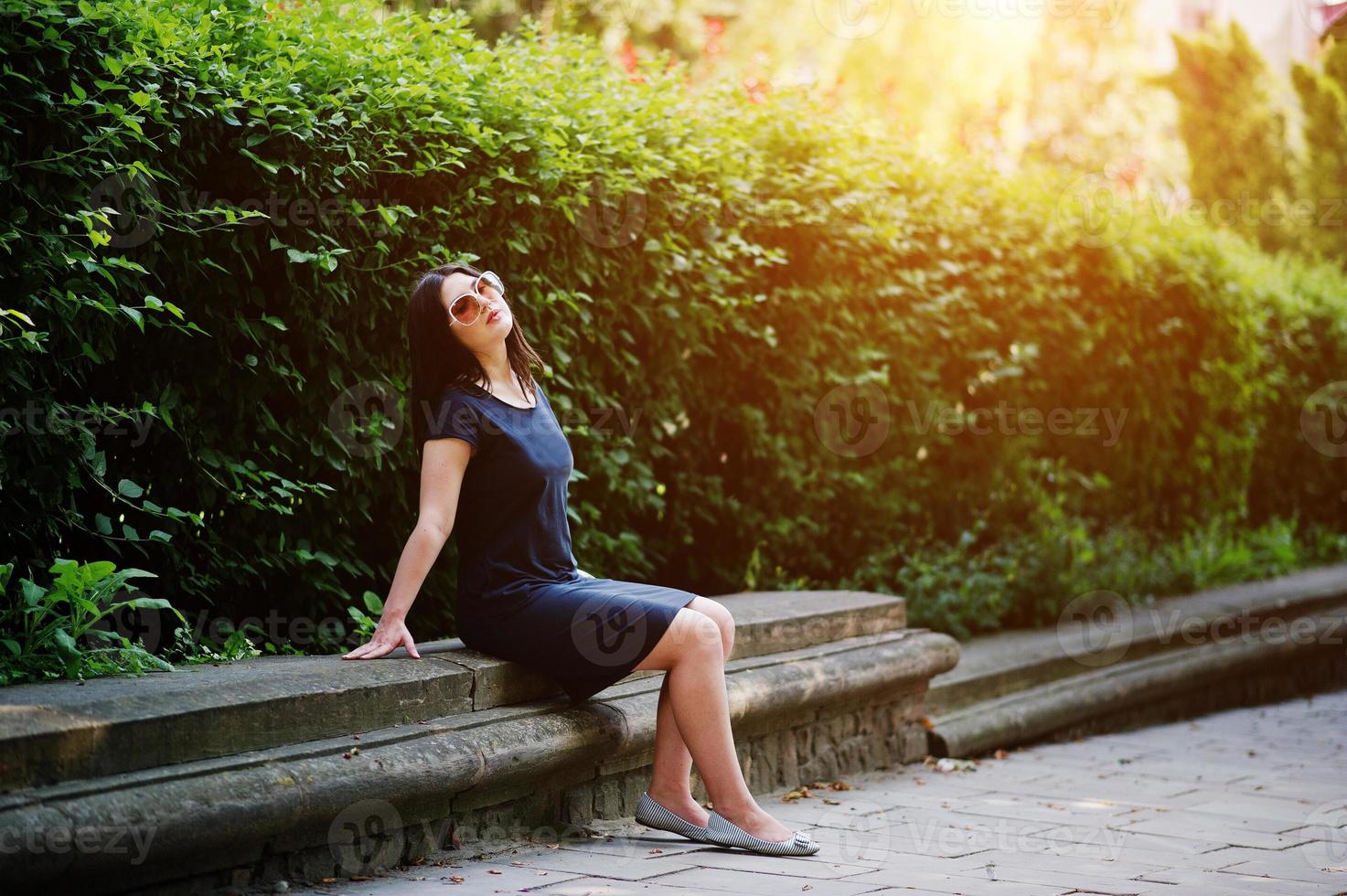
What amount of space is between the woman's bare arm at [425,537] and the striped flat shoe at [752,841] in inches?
39.1

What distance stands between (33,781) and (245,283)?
1649mm

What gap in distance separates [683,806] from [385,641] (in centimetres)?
102

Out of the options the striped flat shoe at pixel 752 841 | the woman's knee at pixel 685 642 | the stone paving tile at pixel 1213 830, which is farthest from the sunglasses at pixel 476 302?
the stone paving tile at pixel 1213 830

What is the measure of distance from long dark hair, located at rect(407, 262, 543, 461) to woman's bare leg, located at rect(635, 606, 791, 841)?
0.91 metres

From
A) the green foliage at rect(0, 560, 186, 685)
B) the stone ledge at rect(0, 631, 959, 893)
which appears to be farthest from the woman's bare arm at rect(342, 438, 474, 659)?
the green foliage at rect(0, 560, 186, 685)

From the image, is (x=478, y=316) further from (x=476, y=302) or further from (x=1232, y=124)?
(x=1232, y=124)

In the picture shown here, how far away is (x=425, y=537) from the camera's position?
12.2 feet

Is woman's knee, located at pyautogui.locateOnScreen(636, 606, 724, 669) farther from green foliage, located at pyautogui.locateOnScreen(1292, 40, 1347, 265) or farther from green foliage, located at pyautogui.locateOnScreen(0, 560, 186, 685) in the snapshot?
green foliage, located at pyautogui.locateOnScreen(1292, 40, 1347, 265)

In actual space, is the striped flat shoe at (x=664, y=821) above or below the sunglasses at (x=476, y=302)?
below

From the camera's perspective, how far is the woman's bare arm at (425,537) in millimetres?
3701

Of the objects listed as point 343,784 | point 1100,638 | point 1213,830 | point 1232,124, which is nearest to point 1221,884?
point 1213,830

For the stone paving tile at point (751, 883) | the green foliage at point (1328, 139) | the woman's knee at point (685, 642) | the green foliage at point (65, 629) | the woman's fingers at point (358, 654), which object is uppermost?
the green foliage at point (1328, 139)

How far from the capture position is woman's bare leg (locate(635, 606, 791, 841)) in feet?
12.9

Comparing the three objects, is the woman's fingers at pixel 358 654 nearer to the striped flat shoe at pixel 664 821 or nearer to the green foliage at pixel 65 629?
the green foliage at pixel 65 629
